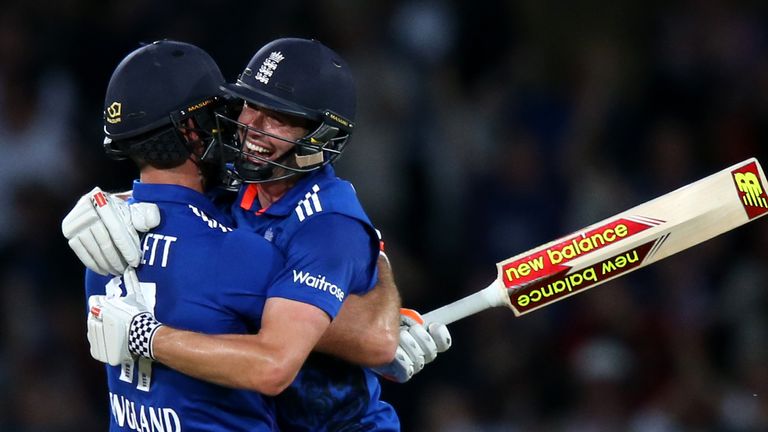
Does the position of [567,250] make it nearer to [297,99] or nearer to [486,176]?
[297,99]

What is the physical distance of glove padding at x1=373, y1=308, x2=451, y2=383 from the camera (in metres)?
4.20

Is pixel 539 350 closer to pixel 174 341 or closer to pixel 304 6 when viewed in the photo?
pixel 304 6

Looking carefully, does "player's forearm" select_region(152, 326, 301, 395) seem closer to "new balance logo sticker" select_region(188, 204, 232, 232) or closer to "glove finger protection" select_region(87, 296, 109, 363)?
"glove finger protection" select_region(87, 296, 109, 363)

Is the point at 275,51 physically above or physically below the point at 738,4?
above

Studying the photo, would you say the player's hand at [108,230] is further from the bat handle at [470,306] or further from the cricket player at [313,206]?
the bat handle at [470,306]

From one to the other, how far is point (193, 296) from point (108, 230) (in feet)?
0.93

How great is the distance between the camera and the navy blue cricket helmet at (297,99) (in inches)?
154

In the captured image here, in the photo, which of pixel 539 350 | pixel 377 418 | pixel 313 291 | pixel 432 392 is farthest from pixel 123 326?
pixel 539 350

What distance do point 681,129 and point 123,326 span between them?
189 inches

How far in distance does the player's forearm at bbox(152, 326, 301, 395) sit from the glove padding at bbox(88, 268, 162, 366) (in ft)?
0.15

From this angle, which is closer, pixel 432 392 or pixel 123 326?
pixel 123 326

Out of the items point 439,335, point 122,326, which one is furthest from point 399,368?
point 122,326

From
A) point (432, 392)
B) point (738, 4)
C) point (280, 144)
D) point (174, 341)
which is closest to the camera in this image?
point (174, 341)

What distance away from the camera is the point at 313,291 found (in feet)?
12.0
